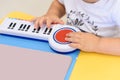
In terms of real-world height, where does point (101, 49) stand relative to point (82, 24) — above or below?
below

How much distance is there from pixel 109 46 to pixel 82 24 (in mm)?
157

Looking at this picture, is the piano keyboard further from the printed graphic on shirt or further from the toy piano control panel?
the printed graphic on shirt

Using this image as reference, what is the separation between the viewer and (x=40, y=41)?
2.34ft

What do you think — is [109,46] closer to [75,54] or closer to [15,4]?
[75,54]

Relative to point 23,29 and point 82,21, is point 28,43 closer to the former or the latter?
point 23,29

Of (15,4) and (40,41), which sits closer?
(40,41)

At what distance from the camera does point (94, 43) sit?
2.20ft

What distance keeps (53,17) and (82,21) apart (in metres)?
0.09

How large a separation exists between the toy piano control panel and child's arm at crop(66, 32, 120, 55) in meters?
0.02

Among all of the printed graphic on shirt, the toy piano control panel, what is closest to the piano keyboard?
the toy piano control panel

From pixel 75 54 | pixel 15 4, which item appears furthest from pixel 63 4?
pixel 15 4

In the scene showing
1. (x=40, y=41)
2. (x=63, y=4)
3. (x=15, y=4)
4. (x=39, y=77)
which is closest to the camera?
(x=39, y=77)

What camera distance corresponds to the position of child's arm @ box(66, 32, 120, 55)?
659 mm

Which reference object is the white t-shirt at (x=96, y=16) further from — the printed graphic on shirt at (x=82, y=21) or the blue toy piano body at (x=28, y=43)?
the blue toy piano body at (x=28, y=43)
